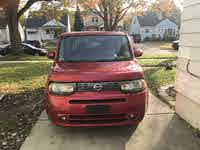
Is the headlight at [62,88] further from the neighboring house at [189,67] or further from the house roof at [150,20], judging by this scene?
the house roof at [150,20]

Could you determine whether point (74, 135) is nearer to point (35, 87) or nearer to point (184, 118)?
point (184, 118)

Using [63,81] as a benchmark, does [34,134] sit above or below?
below

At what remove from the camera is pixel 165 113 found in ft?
18.9

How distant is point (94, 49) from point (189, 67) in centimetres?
187

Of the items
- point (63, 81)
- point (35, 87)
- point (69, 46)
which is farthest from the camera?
point (35, 87)

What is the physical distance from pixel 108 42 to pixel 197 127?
2379mm

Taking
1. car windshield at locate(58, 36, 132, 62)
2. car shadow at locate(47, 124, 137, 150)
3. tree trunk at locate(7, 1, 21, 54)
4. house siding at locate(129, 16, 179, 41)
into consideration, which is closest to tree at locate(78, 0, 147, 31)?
tree trunk at locate(7, 1, 21, 54)

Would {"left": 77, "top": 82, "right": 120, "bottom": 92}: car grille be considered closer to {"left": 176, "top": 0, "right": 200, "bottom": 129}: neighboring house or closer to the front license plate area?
the front license plate area

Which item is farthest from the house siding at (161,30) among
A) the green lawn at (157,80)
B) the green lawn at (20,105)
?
the green lawn at (20,105)

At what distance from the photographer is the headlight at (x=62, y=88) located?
437cm

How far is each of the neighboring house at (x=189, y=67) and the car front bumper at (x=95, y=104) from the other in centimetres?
100

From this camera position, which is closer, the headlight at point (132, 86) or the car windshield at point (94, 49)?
the headlight at point (132, 86)

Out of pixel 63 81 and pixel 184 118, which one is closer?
pixel 63 81

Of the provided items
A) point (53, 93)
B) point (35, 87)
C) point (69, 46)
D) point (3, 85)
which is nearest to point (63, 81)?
point (53, 93)
